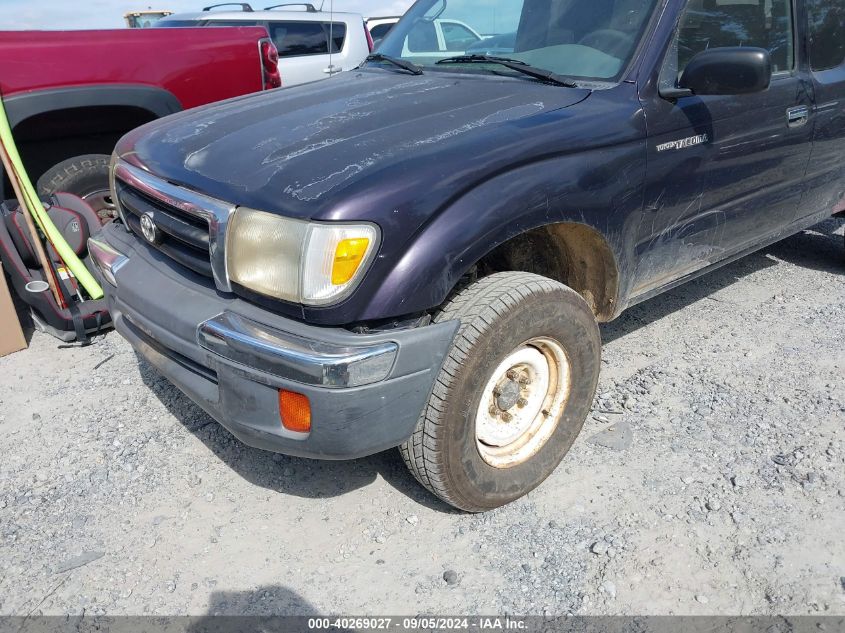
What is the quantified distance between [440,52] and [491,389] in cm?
180

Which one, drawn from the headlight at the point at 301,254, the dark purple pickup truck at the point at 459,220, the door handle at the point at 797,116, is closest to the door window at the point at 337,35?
the dark purple pickup truck at the point at 459,220

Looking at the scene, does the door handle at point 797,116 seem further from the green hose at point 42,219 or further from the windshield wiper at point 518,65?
the green hose at point 42,219

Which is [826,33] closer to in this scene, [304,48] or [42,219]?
[42,219]

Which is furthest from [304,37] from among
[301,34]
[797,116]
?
→ [797,116]

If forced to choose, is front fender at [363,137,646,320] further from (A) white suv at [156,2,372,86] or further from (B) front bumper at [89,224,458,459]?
(A) white suv at [156,2,372,86]

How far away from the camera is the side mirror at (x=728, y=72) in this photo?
240cm

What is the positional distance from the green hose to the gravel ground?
2.00 feet

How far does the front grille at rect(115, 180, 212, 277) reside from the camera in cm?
209

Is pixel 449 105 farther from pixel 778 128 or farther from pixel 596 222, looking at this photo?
pixel 778 128

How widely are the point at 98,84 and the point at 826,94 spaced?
158 inches

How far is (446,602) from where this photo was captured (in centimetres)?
206

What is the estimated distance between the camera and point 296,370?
70.7 inches

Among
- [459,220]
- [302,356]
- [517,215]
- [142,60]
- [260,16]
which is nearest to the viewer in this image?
[302,356]

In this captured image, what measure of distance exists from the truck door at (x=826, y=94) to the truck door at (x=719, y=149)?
0.11 meters
